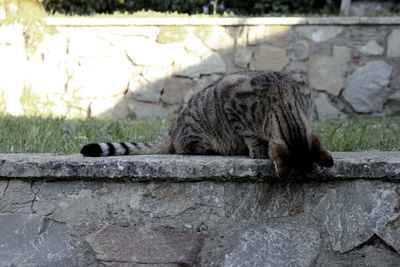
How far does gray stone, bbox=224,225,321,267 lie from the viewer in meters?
2.28

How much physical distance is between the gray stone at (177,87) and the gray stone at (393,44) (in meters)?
2.63

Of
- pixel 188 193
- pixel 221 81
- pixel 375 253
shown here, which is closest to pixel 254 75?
pixel 221 81

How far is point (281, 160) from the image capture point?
221cm

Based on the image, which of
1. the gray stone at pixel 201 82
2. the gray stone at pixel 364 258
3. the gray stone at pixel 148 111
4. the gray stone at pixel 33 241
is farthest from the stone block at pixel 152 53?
the gray stone at pixel 364 258

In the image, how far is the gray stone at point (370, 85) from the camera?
20.4 feet

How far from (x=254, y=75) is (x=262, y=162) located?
0.71 metres

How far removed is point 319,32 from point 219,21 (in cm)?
133

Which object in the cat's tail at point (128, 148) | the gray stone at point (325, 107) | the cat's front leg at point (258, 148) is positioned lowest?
the gray stone at point (325, 107)

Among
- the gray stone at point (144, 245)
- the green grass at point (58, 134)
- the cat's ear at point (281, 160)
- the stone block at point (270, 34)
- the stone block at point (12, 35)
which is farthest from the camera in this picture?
the stone block at point (270, 34)

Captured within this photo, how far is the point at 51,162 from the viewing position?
7.66ft

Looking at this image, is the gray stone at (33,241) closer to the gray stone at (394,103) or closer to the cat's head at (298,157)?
the cat's head at (298,157)

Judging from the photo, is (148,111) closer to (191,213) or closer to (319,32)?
(319,32)

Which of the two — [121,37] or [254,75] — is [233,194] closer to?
[254,75]

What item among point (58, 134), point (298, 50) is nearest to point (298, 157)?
point (58, 134)
